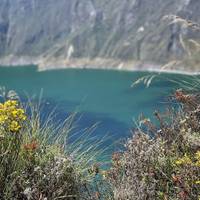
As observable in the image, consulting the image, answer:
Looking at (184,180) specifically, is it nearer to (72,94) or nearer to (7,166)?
(7,166)

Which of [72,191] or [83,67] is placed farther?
[83,67]

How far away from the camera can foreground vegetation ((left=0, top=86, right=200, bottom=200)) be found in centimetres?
377

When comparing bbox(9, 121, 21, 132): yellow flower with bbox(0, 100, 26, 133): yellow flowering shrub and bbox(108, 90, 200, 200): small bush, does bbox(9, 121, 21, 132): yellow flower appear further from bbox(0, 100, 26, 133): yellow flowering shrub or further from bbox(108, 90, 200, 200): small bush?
bbox(108, 90, 200, 200): small bush

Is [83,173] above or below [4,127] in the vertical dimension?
below

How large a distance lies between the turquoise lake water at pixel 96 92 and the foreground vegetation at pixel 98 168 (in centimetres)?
6438

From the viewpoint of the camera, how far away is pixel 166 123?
15.3 ft

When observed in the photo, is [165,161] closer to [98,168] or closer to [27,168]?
[98,168]

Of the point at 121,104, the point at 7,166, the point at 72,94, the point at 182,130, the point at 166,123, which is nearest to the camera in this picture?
the point at 7,166

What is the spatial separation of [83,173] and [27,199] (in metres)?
0.67

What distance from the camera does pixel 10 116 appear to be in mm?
3986

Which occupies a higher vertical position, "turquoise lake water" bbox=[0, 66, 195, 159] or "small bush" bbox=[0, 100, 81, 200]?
"small bush" bbox=[0, 100, 81, 200]

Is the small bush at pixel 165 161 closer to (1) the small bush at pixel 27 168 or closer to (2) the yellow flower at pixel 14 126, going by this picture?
(1) the small bush at pixel 27 168

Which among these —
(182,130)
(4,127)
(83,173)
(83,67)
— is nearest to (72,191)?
(83,173)

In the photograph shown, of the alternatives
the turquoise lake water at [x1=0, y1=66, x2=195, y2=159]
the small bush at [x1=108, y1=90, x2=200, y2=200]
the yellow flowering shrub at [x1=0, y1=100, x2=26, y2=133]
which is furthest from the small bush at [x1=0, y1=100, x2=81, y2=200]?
the turquoise lake water at [x1=0, y1=66, x2=195, y2=159]
